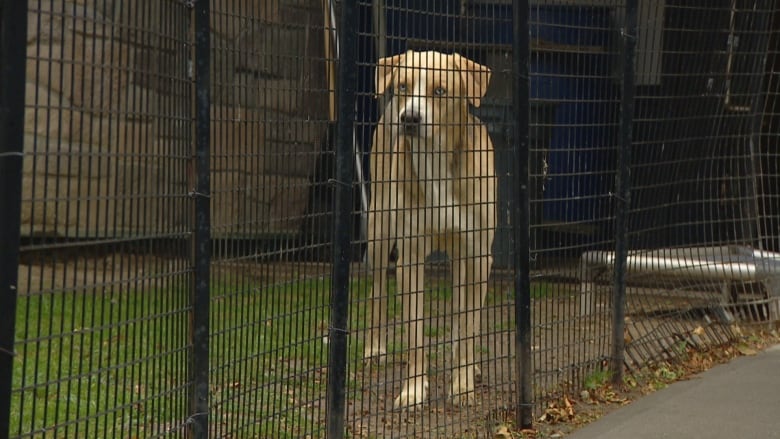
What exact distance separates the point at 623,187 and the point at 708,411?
4.51ft

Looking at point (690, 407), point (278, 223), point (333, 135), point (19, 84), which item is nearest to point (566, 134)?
point (690, 407)

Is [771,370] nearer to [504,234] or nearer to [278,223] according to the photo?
[504,234]

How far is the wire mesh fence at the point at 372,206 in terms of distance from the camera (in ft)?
13.2

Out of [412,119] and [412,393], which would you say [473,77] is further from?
[412,393]

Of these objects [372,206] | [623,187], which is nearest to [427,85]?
[372,206]

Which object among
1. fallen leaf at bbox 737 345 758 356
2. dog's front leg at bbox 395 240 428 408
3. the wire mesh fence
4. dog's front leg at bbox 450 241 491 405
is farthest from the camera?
fallen leaf at bbox 737 345 758 356

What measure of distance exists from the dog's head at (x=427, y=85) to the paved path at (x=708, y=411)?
5.79 feet

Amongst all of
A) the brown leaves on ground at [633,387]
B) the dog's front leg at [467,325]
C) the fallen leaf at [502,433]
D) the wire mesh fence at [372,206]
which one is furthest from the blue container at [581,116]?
the fallen leaf at [502,433]

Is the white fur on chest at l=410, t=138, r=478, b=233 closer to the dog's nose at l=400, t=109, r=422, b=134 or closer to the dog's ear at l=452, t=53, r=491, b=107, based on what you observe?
the dog's nose at l=400, t=109, r=422, b=134

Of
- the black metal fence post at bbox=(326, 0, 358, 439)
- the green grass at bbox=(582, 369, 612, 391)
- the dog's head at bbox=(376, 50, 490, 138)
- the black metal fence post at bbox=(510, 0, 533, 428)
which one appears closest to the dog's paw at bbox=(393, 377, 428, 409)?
the black metal fence post at bbox=(510, 0, 533, 428)

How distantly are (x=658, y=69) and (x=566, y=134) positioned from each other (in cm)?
120

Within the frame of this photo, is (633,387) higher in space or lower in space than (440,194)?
lower

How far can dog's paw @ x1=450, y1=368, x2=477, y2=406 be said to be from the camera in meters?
5.96

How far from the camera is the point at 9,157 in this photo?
3207 millimetres
